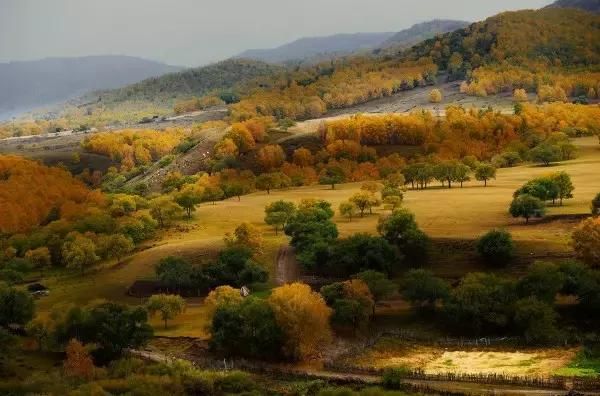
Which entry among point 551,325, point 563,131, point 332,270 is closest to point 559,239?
point 551,325

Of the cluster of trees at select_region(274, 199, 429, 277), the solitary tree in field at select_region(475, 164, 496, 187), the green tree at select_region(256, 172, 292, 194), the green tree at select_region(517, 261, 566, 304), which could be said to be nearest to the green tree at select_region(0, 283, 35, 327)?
the cluster of trees at select_region(274, 199, 429, 277)

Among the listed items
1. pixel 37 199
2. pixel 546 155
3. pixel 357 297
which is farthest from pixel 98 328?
pixel 546 155

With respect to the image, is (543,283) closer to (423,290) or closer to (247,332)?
(423,290)

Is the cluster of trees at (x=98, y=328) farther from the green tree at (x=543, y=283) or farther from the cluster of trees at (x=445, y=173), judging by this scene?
the cluster of trees at (x=445, y=173)

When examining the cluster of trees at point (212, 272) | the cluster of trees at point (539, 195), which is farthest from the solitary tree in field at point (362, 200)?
the cluster of trees at point (212, 272)

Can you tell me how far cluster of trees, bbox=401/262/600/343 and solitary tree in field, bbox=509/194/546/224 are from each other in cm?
1853

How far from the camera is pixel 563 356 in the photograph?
54.5m

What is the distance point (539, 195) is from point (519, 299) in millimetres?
29801

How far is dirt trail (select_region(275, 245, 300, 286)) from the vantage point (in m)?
79.2

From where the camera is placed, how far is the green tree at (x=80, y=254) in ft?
283

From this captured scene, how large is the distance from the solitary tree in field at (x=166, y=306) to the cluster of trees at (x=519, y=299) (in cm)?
2396

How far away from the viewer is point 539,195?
8794cm

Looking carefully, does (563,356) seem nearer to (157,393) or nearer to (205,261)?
(157,393)

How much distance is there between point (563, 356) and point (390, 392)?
17.2 meters
